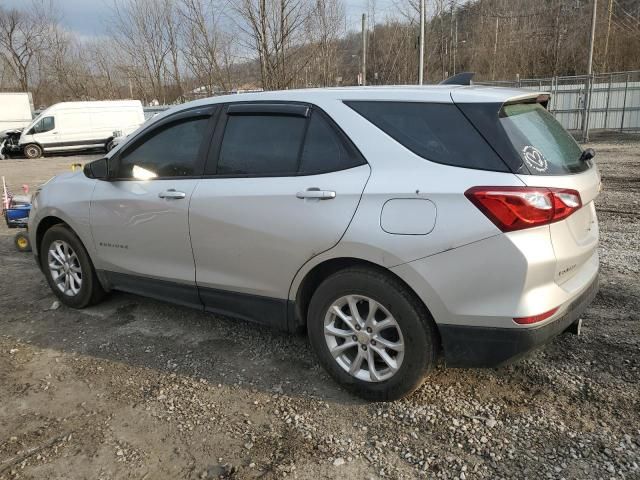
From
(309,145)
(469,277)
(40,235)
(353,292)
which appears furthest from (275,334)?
(40,235)

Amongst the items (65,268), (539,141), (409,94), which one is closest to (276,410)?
(409,94)

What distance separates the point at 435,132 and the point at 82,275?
3.26 meters

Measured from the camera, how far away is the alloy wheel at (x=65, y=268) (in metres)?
4.53

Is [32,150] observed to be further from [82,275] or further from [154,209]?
[154,209]

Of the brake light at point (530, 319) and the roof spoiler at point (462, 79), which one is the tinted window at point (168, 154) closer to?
the roof spoiler at point (462, 79)

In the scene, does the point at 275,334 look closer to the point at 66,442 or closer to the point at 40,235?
the point at 66,442

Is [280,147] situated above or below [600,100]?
above

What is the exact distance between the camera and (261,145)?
10.9ft

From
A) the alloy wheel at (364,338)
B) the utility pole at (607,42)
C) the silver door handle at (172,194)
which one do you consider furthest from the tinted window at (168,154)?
the utility pole at (607,42)

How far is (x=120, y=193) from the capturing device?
398 centimetres

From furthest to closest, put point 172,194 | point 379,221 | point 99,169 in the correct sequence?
1. point 99,169
2. point 172,194
3. point 379,221

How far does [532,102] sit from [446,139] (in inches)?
30.6

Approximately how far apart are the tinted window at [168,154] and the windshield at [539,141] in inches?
79.9

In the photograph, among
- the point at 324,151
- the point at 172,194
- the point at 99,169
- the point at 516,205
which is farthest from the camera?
the point at 99,169
